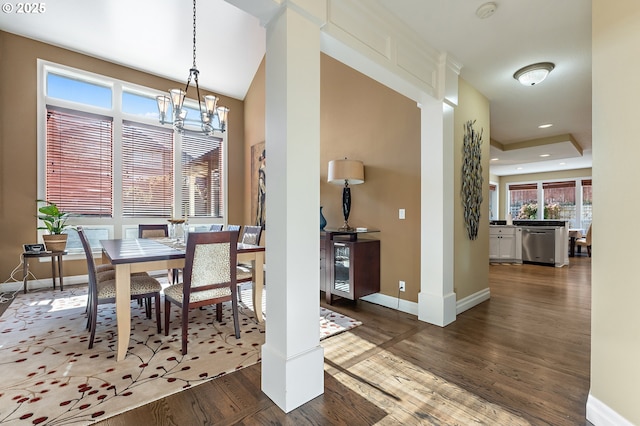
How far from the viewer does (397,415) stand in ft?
5.06

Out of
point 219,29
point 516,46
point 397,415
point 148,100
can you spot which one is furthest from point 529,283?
point 148,100

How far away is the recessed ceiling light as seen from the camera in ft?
6.84

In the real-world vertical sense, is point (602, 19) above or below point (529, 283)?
above

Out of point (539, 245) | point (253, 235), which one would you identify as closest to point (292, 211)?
point (253, 235)

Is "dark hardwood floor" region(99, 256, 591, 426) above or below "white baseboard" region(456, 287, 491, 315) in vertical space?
below

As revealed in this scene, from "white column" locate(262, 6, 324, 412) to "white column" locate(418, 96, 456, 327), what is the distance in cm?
159

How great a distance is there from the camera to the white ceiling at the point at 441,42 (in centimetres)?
226

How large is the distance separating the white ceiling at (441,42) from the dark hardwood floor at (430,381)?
264 centimetres

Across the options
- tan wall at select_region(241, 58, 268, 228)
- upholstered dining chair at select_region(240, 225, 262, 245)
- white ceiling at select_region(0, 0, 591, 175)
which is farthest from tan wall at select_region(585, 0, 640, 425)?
tan wall at select_region(241, 58, 268, 228)

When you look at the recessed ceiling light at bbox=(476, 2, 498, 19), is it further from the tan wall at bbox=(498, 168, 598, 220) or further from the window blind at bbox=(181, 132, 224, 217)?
the tan wall at bbox=(498, 168, 598, 220)

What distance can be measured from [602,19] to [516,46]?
1339 millimetres

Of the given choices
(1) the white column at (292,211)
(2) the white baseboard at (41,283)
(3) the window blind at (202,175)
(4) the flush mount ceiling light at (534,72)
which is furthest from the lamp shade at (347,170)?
(2) the white baseboard at (41,283)

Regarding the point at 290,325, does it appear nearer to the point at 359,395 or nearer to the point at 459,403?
the point at 359,395

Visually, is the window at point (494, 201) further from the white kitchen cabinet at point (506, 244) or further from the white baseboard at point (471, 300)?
the white baseboard at point (471, 300)
